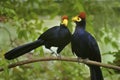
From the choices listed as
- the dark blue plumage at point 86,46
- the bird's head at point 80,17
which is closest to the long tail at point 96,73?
the dark blue plumage at point 86,46

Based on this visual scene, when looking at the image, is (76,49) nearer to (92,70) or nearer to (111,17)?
(92,70)

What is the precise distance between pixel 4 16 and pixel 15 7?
0.85 feet

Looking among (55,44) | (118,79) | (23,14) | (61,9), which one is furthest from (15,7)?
(55,44)

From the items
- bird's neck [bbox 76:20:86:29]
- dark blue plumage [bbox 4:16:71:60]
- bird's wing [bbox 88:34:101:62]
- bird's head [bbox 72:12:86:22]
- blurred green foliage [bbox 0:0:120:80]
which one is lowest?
blurred green foliage [bbox 0:0:120:80]

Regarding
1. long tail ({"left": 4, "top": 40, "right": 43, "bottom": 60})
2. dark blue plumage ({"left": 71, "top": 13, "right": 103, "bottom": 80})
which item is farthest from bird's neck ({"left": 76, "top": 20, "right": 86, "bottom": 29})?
long tail ({"left": 4, "top": 40, "right": 43, "bottom": 60})

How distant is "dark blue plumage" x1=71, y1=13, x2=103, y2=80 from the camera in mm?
829

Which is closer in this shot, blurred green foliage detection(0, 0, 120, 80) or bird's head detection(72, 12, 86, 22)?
bird's head detection(72, 12, 86, 22)

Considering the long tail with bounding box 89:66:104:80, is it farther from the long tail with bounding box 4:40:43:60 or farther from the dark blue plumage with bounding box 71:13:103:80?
the long tail with bounding box 4:40:43:60

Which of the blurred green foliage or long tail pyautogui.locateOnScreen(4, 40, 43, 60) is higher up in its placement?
long tail pyautogui.locateOnScreen(4, 40, 43, 60)

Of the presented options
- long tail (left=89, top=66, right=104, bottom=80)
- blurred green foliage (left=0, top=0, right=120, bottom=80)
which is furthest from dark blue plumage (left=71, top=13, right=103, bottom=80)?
blurred green foliage (left=0, top=0, right=120, bottom=80)

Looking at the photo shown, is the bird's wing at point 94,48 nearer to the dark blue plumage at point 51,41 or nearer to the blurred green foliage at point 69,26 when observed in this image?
the dark blue plumage at point 51,41

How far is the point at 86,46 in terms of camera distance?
87 cm

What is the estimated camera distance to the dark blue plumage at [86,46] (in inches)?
32.6

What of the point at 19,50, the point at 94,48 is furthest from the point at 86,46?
the point at 19,50
